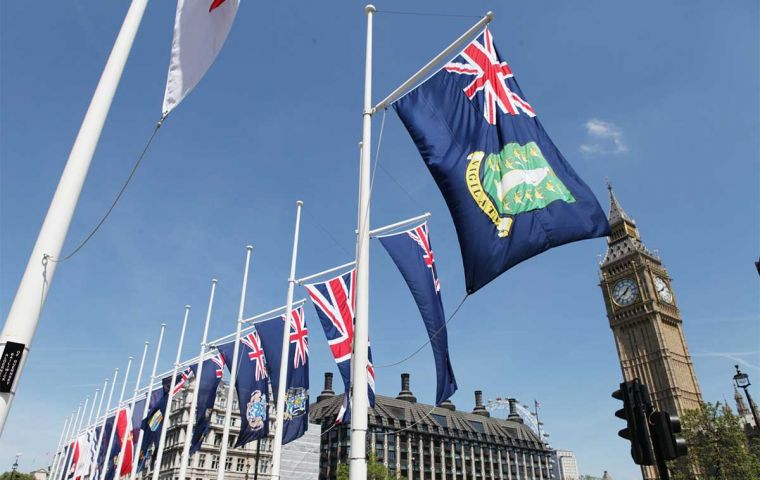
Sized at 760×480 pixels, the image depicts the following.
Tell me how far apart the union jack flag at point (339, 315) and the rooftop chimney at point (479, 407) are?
122m

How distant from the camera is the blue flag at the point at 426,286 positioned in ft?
39.5

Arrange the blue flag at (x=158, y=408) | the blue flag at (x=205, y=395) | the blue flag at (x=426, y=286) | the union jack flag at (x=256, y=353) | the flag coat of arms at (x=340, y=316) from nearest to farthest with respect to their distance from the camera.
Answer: the blue flag at (x=426, y=286) → the flag coat of arms at (x=340, y=316) → the union jack flag at (x=256, y=353) → the blue flag at (x=205, y=395) → the blue flag at (x=158, y=408)

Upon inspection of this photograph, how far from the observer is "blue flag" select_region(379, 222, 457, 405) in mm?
12039

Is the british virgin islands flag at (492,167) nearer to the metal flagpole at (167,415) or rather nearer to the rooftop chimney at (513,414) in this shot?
the metal flagpole at (167,415)

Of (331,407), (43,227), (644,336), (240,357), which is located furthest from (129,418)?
(644,336)

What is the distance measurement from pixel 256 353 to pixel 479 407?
395 feet

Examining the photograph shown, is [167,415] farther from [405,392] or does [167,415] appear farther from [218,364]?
[405,392]

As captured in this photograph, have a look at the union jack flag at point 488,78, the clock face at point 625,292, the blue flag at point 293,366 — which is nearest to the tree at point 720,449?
the blue flag at point 293,366

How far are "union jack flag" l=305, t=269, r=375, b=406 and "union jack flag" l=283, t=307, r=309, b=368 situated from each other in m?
3.57

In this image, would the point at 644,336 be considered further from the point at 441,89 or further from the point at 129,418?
the point at 441,89

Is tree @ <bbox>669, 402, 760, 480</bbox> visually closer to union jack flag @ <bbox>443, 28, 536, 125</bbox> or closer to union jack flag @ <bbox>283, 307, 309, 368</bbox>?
union jack flag @ <bbox>283, 307, 309, 368</bbox>

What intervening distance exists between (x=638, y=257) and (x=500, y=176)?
106 meters

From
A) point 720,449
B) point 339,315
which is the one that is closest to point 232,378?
point 339,315

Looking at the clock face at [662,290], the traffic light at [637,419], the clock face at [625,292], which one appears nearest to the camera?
the traffic light at [637,419]
